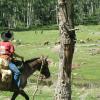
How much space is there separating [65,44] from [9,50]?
536 centimetres

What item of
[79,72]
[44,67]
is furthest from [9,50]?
[79,72]

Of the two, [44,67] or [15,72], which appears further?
[44,67]

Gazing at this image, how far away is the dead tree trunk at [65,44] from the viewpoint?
1186 centimetres

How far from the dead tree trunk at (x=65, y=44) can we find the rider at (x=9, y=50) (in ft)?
16.0

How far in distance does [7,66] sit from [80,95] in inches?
319

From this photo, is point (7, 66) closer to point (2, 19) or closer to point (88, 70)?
point (88, 70)

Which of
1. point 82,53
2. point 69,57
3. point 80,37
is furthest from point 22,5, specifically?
point 69,57

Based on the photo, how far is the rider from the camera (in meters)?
17.0

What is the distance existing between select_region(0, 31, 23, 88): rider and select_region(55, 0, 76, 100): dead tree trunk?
16.0 ft

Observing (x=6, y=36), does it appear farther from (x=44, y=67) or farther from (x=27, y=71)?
(x=44, y=67)

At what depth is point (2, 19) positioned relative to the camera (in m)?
125

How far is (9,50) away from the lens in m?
17.0

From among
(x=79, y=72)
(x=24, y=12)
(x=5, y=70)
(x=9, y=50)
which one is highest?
(x=9, y=50)

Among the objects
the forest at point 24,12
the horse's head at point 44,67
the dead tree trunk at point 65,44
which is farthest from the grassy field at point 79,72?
the forest at point 24,12
